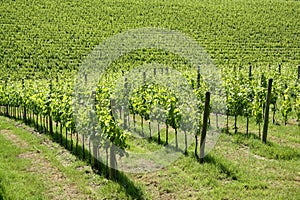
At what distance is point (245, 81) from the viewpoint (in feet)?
48.0

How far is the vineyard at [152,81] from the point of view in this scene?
941cm

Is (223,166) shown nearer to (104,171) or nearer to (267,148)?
(267,148)

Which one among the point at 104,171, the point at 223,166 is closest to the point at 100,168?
the point at 104,171

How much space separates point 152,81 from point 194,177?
6.50 m

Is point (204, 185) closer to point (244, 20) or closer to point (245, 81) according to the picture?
point (245, 81)

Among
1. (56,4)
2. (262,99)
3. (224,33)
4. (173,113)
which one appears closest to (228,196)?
(173,113)

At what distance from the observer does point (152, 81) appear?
14.1 m

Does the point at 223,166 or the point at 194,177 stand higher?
the point at 223,166

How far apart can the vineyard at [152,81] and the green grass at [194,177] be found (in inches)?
4.4

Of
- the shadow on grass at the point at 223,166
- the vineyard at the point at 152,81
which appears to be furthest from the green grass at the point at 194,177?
the vineyard at the point at 152,81

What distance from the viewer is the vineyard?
9.41m

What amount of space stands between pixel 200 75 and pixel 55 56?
21.1m

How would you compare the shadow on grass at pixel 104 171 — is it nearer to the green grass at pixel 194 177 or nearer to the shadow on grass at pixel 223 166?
the green grass at pixel 194 177

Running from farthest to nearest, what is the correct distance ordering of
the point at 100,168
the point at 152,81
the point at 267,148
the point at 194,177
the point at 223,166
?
the point at 152,81 → the point at 267,148 → the point at 100,168 → the point at 223,166 → the point at 194,177
